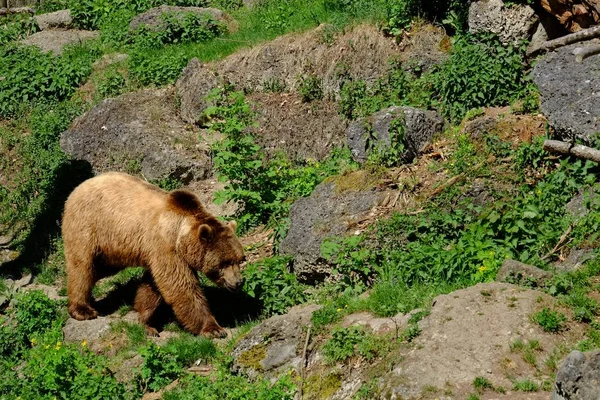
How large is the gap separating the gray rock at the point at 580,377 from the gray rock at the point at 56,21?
49.7ft

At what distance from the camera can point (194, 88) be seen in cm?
1549

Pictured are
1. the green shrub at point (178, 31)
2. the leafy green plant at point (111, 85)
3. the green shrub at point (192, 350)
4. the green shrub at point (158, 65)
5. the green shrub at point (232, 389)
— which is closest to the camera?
the green shrub at point (232, 389)

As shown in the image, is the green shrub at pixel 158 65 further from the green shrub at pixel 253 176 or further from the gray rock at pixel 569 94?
the gray rock at pixel 569 94

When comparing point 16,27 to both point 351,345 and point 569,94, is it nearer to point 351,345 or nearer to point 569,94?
point 569,94

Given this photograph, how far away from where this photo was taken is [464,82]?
12.9 metres

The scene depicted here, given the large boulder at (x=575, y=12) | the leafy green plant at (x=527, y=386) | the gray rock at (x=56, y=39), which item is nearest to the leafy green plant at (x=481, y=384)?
the leafy green plant at (x=527, y=386)

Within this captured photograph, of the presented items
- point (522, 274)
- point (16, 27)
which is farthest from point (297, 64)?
point (522, 274)

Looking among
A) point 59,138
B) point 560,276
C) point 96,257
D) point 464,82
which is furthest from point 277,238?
point 59,138

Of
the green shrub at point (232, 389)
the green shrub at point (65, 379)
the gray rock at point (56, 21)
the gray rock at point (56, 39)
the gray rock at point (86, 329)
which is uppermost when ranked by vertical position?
the gray rock at point (56, 21)

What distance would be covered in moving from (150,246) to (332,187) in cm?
234

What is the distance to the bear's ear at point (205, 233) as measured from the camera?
10.4 meters

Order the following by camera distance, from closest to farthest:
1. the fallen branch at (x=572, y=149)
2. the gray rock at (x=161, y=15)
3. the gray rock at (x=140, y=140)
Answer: the fallen branch at (x=572, y=149), the gray rock at (x=140, y=140), the gray rock at (x=161, y=15)

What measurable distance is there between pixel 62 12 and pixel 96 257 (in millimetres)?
9619

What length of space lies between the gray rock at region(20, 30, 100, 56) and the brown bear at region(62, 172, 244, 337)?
7.46 m
